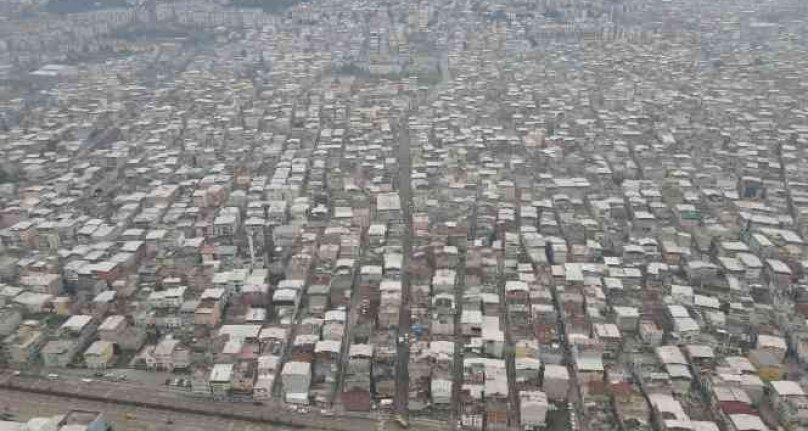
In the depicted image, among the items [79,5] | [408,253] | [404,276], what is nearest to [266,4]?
[79,5]

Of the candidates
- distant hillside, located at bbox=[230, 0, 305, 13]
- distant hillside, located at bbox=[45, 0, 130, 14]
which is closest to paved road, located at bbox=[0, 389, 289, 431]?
distant hillside, located at bbox=[230, 0, 305, 13]

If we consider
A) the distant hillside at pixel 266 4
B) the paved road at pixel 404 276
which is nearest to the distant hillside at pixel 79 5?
the distant hillside at pixel 266 4

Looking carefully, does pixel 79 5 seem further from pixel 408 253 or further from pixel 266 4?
pixel 408 253

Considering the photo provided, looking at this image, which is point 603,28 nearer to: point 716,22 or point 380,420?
point 716,22

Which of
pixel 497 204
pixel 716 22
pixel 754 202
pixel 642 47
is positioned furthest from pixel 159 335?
pixel 716 22

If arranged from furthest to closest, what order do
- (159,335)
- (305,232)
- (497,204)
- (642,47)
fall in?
(642,47)
(497,204)
(305,232)
(159,335)

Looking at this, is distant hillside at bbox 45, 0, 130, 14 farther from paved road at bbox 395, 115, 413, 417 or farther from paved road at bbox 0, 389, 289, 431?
paved road at bbox 0, 389, 289, 431
